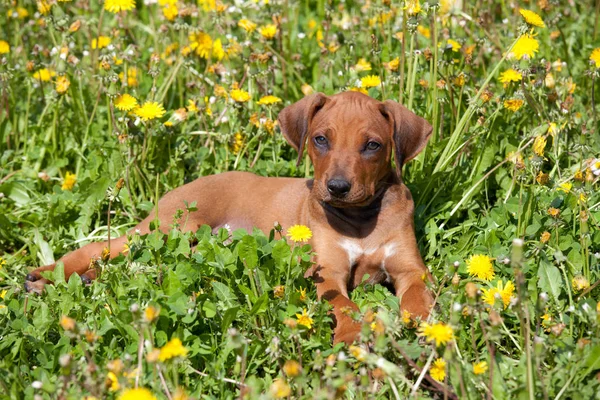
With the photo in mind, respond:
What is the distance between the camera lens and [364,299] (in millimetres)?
4742

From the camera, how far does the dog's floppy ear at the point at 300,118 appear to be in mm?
4984

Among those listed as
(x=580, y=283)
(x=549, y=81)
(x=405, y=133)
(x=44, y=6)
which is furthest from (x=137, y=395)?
(x=44, y=6)

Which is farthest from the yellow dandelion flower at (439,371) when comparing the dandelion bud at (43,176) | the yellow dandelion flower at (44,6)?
the yellow dandelion flower at (44,6)

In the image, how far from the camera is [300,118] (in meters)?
5.04

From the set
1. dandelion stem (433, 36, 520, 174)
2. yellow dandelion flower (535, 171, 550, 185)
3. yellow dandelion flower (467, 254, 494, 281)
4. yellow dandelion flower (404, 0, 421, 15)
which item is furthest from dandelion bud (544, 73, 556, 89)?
yellow dandelion flower (467, 254, 494, 281)

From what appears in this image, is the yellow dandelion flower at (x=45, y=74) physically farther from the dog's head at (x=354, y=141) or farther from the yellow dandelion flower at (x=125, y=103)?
the dog's head at (x=354, y=141)

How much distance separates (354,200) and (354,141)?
1.10ft

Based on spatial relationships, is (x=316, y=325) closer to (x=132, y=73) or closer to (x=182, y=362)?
(x=182, y=362)

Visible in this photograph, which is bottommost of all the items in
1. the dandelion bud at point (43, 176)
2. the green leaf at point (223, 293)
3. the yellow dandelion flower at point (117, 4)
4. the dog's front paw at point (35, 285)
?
the dog's front paw at point (35, 285)

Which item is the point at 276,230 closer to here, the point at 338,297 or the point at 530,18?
the point at 338,297

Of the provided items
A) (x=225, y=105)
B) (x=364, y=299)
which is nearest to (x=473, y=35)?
(x=225, y=105)

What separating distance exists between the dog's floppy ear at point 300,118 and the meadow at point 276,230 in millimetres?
616

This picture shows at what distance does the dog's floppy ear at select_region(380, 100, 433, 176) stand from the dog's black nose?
0.43 meters

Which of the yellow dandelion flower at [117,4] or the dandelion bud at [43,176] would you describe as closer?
the yellow dandelion flower at [117,4]
